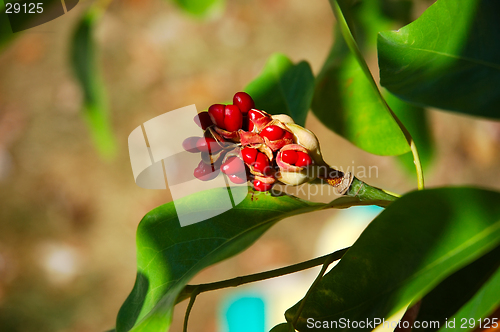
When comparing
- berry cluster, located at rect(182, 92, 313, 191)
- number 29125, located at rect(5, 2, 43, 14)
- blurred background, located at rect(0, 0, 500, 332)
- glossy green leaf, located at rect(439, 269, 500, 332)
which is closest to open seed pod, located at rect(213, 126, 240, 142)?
berry cluster, located at rect(182, 92, 313, 191)

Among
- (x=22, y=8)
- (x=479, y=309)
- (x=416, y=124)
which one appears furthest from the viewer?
(x=416, y=124)

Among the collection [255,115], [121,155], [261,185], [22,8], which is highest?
[22,8]

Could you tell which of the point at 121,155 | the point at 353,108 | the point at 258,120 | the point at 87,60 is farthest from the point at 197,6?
the point at 121,155

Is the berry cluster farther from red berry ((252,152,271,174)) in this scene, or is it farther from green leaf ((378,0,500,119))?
green leaf ((378,0,500,119))

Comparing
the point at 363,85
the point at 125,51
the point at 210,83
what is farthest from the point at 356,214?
the point at 125,51

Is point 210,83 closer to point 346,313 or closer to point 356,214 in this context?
point 356,214

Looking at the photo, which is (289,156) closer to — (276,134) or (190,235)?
(276,134)

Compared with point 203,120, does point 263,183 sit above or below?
below
